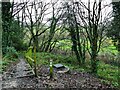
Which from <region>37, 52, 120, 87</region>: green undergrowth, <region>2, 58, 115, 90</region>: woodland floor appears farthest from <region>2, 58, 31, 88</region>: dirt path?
<region>37, 52, 120, 87</region>: green undergrowth

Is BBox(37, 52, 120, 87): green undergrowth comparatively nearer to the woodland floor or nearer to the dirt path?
the woodland floor

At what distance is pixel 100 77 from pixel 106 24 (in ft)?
5.11

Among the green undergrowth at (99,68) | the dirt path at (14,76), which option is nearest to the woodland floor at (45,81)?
the dirt path at (14,76)

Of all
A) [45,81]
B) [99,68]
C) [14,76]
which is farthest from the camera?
[99,68]

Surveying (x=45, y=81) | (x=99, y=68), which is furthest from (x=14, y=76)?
(x=99, y=68)

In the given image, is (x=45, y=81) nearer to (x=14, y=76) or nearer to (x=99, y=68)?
(x=14, y=76)

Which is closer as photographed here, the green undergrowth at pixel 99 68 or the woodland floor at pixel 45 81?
the woodland floor at pixel 45 81

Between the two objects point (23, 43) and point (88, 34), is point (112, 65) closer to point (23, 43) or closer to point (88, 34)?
point (88, 34)

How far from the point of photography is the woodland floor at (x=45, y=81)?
4.22 metres

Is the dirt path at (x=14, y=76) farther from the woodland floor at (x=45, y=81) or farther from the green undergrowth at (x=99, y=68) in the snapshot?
the green undergrowth at (x=99, y=68)

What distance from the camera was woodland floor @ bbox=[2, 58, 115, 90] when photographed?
422 cm

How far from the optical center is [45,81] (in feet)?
14.8

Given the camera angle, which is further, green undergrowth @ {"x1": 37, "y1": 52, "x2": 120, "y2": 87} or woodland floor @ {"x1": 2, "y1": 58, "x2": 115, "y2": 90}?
green undergrowth @ {"x1": 37, "y1": 52, "x2": 120, "y2": 87}

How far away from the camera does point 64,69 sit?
5.71 metres
